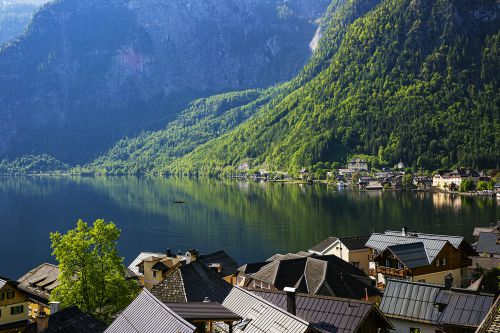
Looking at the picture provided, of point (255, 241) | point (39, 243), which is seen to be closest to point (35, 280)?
point (255, 241)

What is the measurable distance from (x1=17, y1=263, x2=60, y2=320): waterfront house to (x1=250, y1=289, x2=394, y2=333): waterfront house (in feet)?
121

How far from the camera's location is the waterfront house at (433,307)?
37.1 metres

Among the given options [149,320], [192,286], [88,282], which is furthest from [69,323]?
[149,320]

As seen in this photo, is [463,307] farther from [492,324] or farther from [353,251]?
[353,251]

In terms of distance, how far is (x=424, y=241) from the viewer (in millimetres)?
62969

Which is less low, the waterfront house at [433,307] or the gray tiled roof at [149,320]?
the gray tiled roof at [149,320]

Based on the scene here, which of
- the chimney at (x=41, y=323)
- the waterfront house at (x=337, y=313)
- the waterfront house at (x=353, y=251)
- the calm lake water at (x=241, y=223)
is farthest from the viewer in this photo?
the calm lake water at (x=241, y=223)

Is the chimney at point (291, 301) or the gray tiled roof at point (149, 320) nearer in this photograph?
the gray tiled roof at point (149, 320)

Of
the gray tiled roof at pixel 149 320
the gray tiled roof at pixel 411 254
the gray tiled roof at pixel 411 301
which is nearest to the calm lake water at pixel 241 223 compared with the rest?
the gray tiled roof at pixel 411 254

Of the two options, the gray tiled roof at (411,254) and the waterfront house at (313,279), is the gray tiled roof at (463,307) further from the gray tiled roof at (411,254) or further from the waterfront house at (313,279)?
the gray tiled roof at (411,254)

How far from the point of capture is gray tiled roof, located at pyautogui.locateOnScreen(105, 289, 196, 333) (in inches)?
784

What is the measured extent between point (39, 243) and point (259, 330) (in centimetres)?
11496

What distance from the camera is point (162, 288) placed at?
42.7 m

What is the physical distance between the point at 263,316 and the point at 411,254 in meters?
39.3
